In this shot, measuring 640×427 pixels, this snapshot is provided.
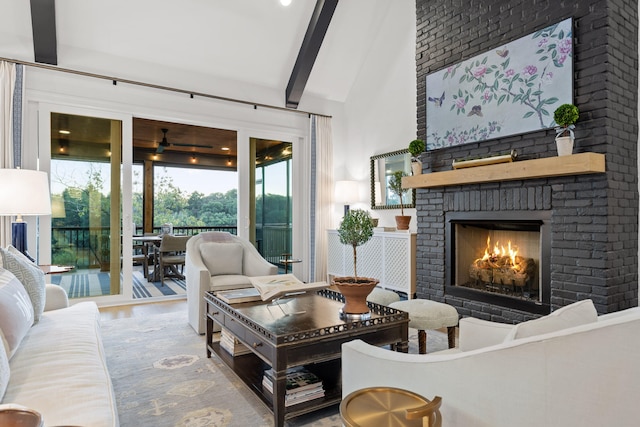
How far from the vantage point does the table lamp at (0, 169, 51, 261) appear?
288 cm

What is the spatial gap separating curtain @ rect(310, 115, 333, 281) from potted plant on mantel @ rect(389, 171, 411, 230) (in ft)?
3.73

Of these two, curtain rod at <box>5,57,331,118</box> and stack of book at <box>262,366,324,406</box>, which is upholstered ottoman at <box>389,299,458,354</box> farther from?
curtain rod at <box>5,57,331,118</box>

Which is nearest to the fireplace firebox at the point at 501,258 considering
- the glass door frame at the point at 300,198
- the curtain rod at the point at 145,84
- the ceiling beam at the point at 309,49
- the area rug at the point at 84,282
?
the glass door frame at the point at 300,198

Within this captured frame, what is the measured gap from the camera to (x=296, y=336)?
1.82 meters

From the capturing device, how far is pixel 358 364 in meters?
1.42

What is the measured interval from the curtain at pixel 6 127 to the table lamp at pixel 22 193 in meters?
1.04

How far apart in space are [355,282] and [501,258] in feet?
6.92

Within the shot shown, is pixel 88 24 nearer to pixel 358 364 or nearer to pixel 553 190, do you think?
pixel 358 364

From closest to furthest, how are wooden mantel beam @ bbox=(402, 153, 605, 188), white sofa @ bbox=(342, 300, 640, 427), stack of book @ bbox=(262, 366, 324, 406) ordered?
white sofa @ bbox=(342, 300, 640, 427) < stack of book @ bbox=(262, 366, 324, 406) < wooden mantel beam @ bbox=(402, 153, 605, 188)

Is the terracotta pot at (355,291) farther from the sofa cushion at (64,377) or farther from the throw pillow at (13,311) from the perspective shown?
the throw pillow at (13,311)

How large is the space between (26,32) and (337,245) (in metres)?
4.20

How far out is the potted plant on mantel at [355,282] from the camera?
211cm

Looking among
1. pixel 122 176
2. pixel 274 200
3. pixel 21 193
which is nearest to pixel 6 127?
pixel 122 176

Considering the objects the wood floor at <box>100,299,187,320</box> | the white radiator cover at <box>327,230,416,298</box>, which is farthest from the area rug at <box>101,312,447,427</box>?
the white radiator cover at <box>327,230,416,298</box>
